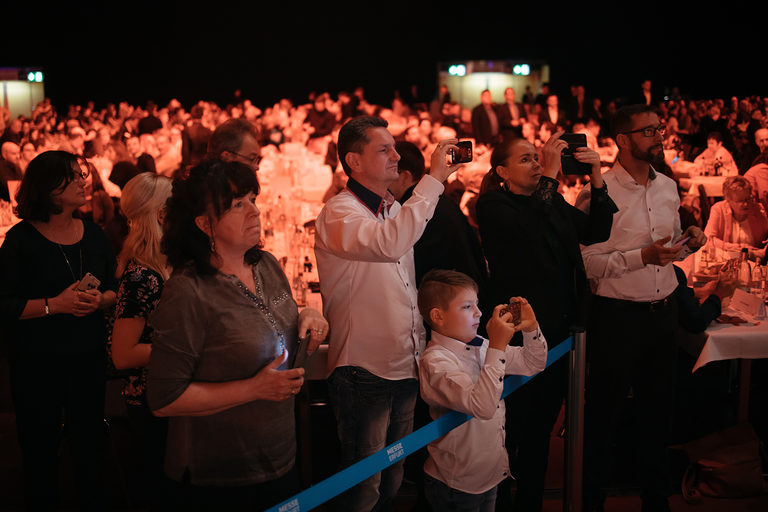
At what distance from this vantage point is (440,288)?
7.15 feet

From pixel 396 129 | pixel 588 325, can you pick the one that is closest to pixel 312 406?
pixel 588 325

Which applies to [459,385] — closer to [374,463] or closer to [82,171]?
[374,463]

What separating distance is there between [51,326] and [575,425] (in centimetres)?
179

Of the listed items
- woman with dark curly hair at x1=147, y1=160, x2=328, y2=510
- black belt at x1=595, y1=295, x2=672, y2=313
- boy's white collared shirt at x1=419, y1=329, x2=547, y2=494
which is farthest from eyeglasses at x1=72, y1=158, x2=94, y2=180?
black belt at x1=595, y1=295, x2=672, y2=313

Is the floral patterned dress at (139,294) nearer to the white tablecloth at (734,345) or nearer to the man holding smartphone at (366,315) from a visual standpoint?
the man holding smartphone at (366,315)

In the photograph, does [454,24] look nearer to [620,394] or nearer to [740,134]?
[740,134]

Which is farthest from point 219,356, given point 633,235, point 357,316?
point 633,235

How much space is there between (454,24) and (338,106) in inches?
359

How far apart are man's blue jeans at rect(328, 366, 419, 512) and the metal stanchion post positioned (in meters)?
0.55

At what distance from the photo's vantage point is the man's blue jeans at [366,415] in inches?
85.0

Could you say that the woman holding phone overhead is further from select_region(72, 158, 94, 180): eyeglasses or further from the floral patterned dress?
select_region(72, 158, 94, 180): eyeglasses

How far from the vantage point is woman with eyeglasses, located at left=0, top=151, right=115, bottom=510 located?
2.34m

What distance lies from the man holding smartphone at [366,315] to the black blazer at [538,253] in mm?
415

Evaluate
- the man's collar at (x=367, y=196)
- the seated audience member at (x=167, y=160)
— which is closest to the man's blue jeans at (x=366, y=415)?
the man's collar at (x=367, y=196)
